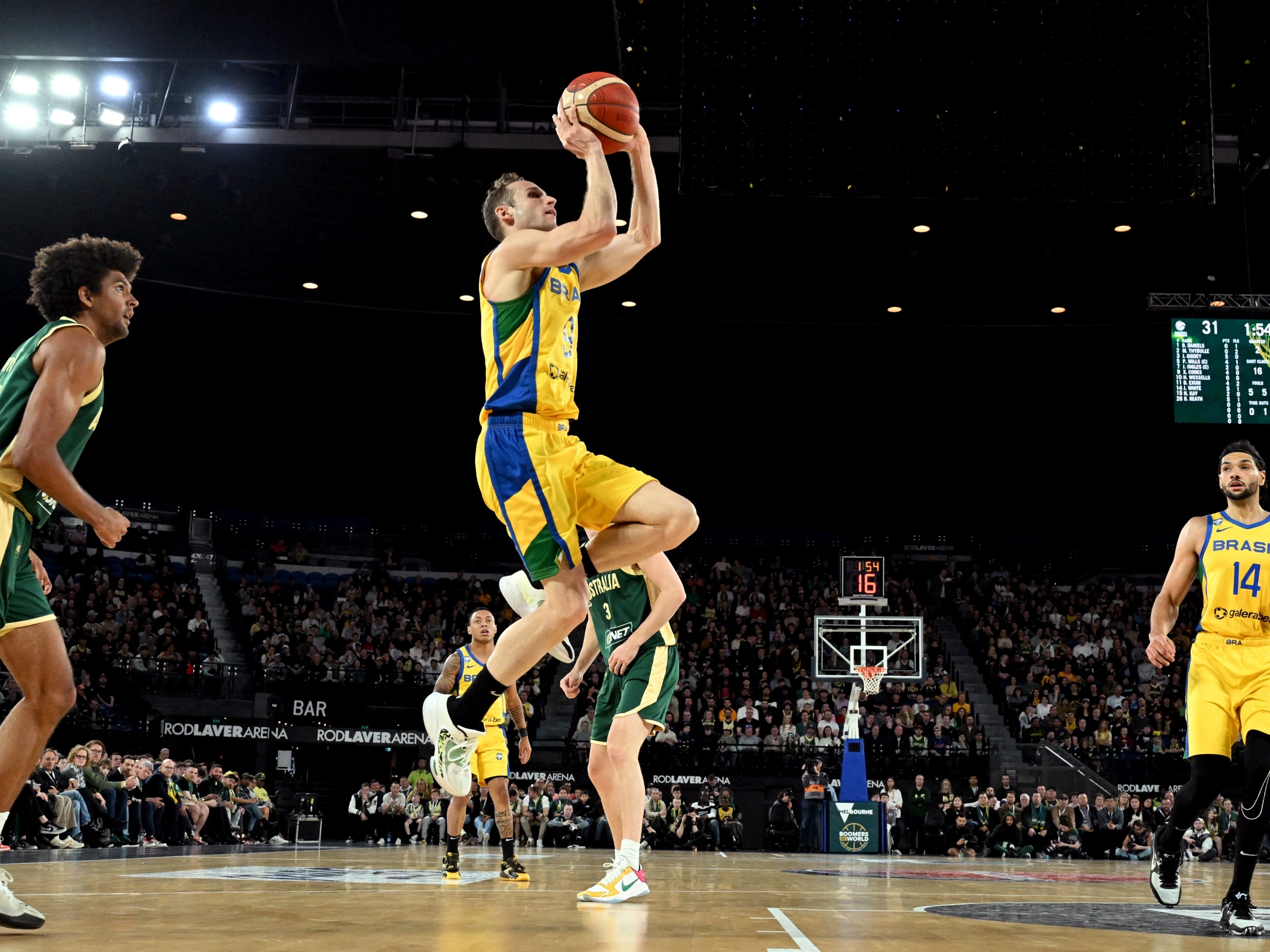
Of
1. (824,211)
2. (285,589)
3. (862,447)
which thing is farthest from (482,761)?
(862,447)

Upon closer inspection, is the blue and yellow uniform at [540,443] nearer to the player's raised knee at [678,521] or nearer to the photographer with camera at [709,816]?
the player's raised knee at [678,521]

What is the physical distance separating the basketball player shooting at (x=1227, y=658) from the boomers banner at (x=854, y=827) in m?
11.8

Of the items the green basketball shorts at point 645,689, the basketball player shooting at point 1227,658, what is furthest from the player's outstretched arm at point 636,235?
the basketball player shooting at point 1227,658

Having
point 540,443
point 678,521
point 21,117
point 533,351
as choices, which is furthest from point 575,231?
point 21,117

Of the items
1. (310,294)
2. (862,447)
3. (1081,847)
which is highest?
(310,294)

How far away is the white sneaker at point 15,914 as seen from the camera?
3191mm

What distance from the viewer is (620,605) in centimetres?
606

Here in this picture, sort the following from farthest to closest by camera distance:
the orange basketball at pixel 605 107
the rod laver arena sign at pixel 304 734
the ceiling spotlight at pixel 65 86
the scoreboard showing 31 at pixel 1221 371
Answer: the rod laver arena sign at pixel 304 734, the ceiling spotlight at pixel 65 86, the scoreboard showing 31 at pixel 1221 371, the orange basketball at pixel 605 107

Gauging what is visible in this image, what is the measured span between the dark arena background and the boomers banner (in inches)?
3.4

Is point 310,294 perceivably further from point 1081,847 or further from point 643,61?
point 1081,847

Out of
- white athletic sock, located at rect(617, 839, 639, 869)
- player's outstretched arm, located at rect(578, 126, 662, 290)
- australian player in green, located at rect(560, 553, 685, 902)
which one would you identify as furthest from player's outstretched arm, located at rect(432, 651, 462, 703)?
player's outstretched arm, located at rect(578, 126, 662, 290)

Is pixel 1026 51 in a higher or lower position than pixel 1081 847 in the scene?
higher

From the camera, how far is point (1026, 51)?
1071cm

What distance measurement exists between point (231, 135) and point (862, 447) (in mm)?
16789
